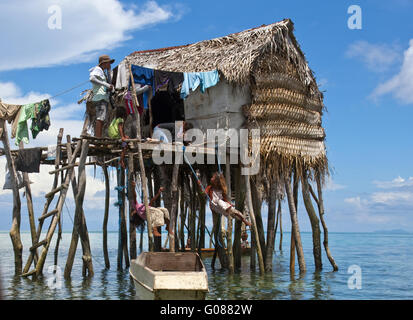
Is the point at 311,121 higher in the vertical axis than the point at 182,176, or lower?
higher

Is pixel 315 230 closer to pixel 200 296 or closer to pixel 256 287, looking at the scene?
pixel 256 287

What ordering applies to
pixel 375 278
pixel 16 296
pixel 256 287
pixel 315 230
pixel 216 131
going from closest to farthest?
1. pixel 16 296
2. pixel 256 287
3. pixel 216 131
4. pixel 315 230
5. pixel 375 278

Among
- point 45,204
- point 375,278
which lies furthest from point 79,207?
point 375,278

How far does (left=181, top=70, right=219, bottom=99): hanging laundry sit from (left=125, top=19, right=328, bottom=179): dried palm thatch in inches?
13.9

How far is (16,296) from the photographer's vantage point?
35.9ft

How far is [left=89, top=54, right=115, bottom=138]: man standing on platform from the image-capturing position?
12023 mm

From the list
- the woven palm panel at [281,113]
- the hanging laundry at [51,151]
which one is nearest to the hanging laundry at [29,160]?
the hanging laundry at [51,151]

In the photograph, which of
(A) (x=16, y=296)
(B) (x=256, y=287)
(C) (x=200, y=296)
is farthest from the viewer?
(B) (x=256, y=287)

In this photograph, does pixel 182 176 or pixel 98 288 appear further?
pixel 182 176

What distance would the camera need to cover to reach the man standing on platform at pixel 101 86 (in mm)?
12023

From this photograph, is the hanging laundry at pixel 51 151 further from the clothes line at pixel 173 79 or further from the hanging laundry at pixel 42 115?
the clothes line at pixel 173 79

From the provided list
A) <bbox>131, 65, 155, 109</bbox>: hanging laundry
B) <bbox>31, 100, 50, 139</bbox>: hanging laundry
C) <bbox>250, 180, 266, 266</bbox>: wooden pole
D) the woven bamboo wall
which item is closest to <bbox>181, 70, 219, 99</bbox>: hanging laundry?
<bbox>131, 65, 155, 109</bbox>: hanging laundry

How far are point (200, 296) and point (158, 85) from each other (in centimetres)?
590

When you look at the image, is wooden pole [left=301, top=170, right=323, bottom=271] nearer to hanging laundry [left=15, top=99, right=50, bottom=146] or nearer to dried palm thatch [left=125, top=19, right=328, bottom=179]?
dried palm thatch [left=125, top=19, right=328, bottom=179]
